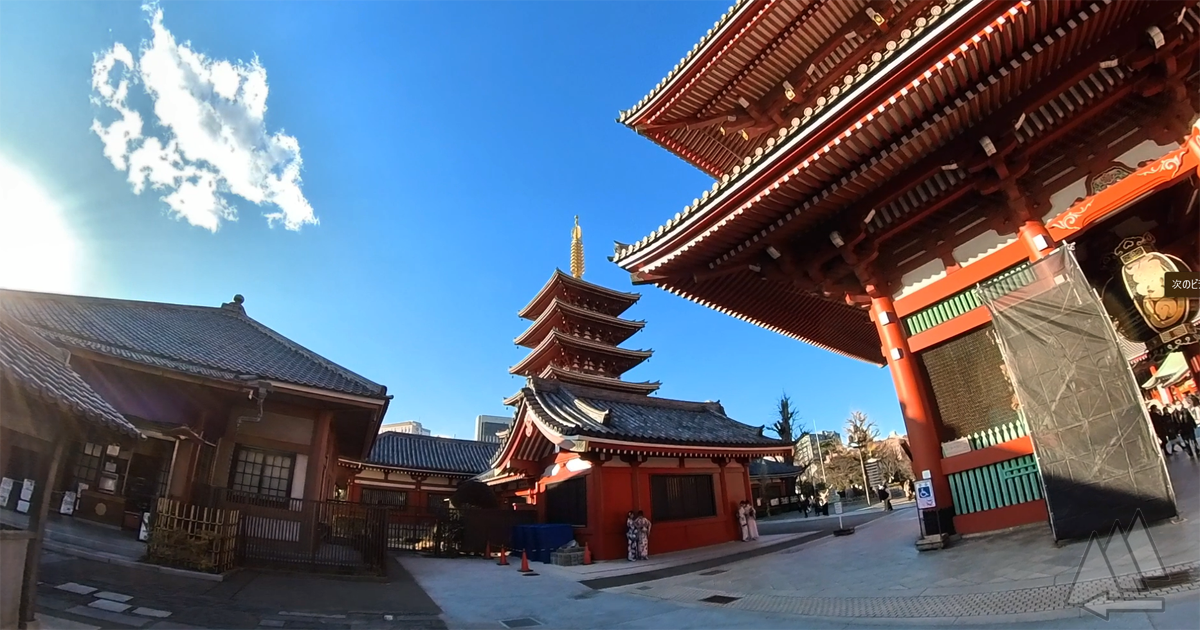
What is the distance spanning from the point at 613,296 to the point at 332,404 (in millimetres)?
19705

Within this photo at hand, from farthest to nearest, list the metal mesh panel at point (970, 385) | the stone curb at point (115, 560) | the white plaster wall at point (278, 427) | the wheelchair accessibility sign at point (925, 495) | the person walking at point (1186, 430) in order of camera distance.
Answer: the person walking at point (1186, 430) < the white plaster wall at point (278, 427) < the wheelchair accessibility sign at point (925, 495) < the metal mesh panel at point (970, 385) < the stone curb at point (115, 560)

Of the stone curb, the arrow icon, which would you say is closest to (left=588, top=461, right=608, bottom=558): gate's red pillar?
the stone curb

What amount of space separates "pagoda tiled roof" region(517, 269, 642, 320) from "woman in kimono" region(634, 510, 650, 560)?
52.3 feet

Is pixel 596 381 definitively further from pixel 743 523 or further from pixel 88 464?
pixel 88 464

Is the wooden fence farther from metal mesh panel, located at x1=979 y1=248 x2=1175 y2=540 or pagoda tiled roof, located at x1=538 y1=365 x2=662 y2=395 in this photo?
pagoda tiled roof, located at x1=538 y1=365 x2=662 y2=395

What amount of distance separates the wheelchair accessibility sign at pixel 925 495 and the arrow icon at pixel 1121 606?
12.7 feet

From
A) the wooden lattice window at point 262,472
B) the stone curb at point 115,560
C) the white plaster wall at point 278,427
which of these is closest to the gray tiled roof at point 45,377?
the stone curb at point 115,560

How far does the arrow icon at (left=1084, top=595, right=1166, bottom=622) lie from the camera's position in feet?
13.5

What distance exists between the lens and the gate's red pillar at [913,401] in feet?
27.6

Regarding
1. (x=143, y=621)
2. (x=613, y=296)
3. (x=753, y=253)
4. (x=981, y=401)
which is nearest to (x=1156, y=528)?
(x=981, y=401)

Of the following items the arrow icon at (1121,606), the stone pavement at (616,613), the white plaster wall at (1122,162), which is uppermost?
the white plaster wall at (1122,162)

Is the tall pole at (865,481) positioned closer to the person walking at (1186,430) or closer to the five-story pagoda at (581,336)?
the five-story pagoda at (581,336)

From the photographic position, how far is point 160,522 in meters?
8.52

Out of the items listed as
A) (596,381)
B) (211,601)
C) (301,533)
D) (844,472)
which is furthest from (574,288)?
(844,472)
